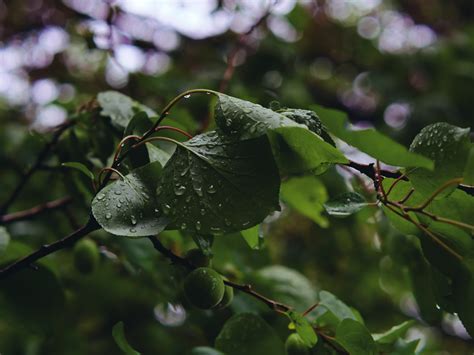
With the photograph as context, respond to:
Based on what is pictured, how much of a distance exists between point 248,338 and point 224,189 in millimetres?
297

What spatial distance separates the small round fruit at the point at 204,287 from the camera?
26.1 inches

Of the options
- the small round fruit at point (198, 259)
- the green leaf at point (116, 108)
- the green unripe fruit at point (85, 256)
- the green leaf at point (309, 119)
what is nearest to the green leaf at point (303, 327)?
the small round fruit at point (198, 259)

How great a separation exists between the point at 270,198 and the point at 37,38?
2.23m

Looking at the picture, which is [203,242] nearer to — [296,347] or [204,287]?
[204,287]

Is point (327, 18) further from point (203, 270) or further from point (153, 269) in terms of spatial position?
point (203, 270)

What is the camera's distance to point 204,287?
0.66m

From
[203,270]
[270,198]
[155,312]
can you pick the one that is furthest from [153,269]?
[155,312]

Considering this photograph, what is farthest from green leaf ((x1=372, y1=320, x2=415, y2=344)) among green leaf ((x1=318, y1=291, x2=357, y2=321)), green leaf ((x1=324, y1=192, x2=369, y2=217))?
green leaf ((x1=324, y1=192, x2=369, y2=217))

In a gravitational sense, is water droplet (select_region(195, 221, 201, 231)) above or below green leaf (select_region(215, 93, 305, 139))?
below

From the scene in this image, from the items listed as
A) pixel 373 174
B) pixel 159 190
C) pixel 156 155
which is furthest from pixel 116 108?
pixel 373 174

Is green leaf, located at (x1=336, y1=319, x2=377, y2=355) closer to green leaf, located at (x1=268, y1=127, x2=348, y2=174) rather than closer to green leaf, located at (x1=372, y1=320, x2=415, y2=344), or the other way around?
green leaf, located at (x1=372, y1=320, x2=415, y2=344)

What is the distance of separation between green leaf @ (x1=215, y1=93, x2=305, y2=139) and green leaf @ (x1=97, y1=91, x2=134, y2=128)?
1.06 feet

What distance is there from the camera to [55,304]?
0.99m

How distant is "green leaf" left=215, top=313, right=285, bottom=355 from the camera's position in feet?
2.59
